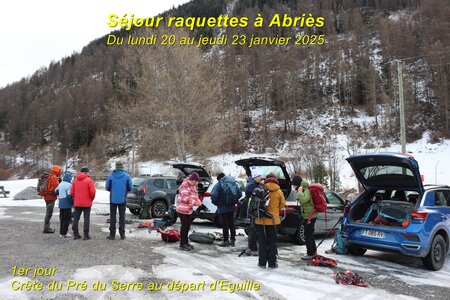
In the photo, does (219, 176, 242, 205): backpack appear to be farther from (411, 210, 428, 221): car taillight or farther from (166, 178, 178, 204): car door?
(166, 178, 178, 204): car door

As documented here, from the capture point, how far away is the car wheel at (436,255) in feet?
22.2

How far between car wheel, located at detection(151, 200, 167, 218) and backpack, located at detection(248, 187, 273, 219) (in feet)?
24.9

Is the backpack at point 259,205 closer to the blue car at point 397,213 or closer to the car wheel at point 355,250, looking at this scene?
the blue car at point 397,213

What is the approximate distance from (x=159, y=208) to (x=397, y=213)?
28.5ft

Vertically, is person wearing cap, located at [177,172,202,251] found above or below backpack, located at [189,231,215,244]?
above

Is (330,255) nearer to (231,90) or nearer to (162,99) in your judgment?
(162,99)

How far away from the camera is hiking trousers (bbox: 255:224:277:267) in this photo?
6.62 metres

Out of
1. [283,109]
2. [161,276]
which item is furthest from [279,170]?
[283,109]

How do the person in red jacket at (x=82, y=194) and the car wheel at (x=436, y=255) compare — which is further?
the person in red jacket at (x=82, y=194)

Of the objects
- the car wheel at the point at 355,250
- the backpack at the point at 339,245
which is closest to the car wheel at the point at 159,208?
the backpack at the point at 339,245

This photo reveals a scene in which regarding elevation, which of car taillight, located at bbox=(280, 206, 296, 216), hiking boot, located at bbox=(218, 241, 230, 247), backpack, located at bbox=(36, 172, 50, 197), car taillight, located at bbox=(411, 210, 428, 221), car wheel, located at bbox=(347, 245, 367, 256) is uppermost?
backpack, located at bbox=(36, 172, 50, 197)

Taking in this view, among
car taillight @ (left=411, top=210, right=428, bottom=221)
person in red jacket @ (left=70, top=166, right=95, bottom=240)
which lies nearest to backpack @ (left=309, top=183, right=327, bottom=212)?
car taillight @ (left=411, top=210, right=428, bottom=221)

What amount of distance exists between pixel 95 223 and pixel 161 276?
23.4 feet

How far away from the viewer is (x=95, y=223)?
12156mm
